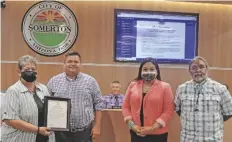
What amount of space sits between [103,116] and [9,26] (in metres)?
3.37

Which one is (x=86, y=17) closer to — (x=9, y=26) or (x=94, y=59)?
(x=94, y=59)

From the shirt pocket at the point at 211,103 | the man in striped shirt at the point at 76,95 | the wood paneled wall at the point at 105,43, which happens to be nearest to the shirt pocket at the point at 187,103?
the shirt pocket at the point at 211,103

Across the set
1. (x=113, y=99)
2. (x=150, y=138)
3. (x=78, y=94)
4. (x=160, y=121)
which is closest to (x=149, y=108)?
(x=160, y=121)

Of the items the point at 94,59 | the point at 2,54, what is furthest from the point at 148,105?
the point at 2,54

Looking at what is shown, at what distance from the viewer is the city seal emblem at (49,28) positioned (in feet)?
21.1

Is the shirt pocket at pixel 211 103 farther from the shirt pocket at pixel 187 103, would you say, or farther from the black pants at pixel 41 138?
the black pants at pixel 41 138

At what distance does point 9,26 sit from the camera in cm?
644

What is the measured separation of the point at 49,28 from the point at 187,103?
389 centimetres

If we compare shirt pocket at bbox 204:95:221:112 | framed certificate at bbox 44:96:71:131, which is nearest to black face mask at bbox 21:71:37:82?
framed certificate at bbox 44:96:71:131

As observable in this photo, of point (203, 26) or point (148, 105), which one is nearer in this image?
point (148, 105)

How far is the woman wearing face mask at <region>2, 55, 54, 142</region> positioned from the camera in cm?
282

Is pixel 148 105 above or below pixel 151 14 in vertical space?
below

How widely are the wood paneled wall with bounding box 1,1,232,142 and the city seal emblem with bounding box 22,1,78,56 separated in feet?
0.36

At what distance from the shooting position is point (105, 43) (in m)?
6.70
